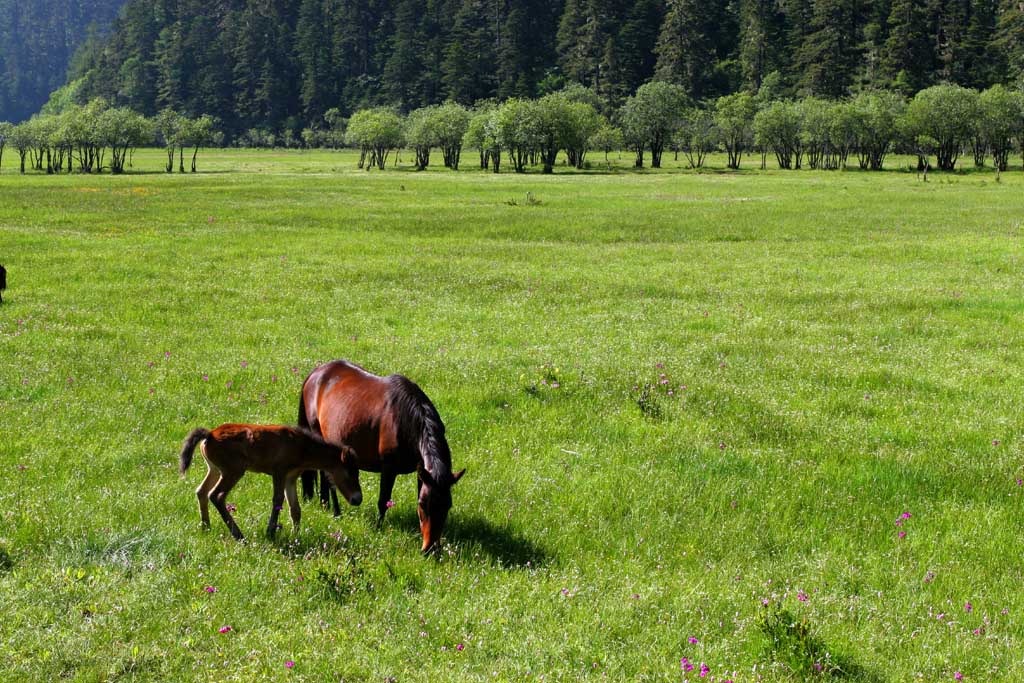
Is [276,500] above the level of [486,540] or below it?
above

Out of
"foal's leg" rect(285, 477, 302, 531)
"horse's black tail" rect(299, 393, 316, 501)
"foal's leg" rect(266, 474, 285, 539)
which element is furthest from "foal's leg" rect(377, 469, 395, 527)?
"horse's black tail" rect(299, 393, 316, 501)

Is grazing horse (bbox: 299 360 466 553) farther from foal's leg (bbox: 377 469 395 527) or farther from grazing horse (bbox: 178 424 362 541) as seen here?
grazing horse (bbox: 178 424 362 541)

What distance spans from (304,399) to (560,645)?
4729 millimetres

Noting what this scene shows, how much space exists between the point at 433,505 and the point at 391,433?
Result: 108 centimetres

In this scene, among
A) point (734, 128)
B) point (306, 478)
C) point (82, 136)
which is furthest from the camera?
point (734, 128)

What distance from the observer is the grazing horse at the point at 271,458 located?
25.5ft

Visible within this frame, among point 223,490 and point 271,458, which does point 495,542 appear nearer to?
point 271,458

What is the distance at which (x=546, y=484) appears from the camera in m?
9.96

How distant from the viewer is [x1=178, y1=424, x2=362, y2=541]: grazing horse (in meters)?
7.76

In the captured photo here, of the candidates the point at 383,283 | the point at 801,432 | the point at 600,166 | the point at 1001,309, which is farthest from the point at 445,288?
the point at 600,166

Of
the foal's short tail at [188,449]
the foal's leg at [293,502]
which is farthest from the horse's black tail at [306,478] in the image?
the foal's short tail at [188,449]

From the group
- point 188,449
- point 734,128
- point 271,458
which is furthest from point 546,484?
point 734,128

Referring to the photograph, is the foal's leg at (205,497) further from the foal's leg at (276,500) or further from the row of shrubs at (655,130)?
the row of shrubs at (655,130)

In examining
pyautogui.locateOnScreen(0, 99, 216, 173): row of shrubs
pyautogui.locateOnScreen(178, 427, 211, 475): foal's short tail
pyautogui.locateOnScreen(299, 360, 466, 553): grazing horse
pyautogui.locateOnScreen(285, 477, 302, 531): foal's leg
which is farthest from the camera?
pyautogui.locateOnScreen(0, 99, 216, 173): row of shrubs
